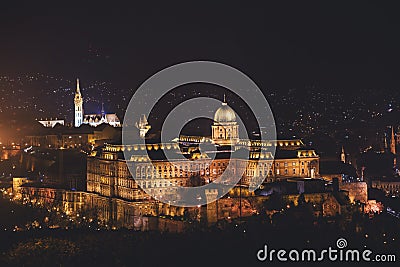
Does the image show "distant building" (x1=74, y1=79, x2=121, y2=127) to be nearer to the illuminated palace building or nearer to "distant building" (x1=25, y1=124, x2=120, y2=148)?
"distant building" (x1=25, y1=124, x2=120, y2=148)

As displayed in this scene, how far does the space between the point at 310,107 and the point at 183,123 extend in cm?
2239

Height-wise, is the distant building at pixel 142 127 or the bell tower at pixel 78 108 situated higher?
the bell tower at pixel 78 108

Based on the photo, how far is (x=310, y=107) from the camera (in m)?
81.2

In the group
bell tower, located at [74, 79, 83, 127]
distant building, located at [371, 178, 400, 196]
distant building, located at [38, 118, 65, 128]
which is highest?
bell tower, located at [74, 79, 83, 127]

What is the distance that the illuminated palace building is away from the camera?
43250 millimetres

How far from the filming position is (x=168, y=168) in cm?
4431

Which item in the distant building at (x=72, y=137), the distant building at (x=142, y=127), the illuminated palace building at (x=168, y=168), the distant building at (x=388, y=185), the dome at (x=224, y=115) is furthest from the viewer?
the distant building at (x=72, y=137)

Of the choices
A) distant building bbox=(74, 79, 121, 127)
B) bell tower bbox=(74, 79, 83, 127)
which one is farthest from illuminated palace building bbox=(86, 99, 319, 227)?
bell tower bbox=(74, 79, 83, 127)

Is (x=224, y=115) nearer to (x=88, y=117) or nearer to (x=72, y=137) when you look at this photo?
(x=72, y=137)

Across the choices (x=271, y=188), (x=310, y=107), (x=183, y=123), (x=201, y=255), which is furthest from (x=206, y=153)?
(x=310, y=107)

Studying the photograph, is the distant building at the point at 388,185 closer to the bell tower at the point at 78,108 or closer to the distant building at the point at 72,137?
the distant building at the point at 72,137

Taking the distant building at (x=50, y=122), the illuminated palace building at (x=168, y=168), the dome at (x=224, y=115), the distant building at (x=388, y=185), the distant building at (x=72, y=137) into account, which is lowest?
the distant building at (x=388, y=185)

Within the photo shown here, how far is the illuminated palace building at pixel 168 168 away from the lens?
43250mm

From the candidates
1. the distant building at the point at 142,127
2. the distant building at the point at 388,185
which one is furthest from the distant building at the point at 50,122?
the distant building at the point at 388,185
